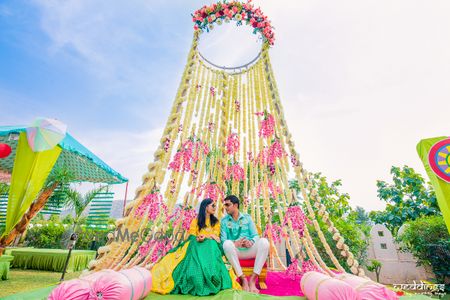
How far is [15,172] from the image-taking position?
70.2 inches

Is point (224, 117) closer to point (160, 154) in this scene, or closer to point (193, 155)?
point (193, 155)

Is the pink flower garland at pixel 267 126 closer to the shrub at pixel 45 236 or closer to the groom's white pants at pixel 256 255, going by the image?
the groom's white pants at pixel 256 255

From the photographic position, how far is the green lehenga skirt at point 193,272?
5.46 feet

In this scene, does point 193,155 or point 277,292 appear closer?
point 277,292

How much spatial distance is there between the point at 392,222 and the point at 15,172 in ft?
23.0

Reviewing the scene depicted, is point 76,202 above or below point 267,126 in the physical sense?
below

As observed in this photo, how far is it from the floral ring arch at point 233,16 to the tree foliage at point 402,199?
5158 mm

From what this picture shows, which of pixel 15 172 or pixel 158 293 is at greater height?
pixel 15 172

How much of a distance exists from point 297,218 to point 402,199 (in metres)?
4.97

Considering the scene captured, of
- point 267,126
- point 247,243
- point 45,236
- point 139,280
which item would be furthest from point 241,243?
point 45,236

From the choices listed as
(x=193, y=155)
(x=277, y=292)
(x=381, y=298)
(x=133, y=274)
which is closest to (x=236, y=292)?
(x=277, y=292)

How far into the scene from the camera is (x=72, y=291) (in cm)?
114

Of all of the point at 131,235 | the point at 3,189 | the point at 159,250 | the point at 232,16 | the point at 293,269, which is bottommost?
the point at 293,269

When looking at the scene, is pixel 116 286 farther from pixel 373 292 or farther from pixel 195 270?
pixel 373 292
